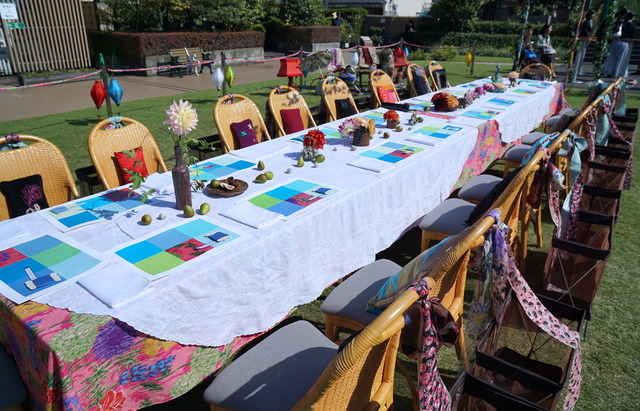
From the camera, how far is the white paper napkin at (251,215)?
228cm

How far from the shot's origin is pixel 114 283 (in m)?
1.78

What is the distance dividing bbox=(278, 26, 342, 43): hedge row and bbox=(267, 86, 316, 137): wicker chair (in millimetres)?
14591

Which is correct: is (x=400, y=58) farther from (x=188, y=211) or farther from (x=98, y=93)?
(x=188, y=211)

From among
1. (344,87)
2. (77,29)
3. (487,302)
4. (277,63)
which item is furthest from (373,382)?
(277,63)

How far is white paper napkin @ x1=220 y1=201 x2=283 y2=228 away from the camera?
2283 millimetres

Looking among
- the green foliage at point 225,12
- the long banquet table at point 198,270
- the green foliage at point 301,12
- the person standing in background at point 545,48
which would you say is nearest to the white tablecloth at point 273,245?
the long banquet table at point 198,270

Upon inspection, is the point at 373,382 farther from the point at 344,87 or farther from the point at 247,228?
the point at 344,87

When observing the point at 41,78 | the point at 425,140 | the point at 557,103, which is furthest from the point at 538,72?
the point at 41,78

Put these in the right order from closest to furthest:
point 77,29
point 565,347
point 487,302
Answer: point 487,302, point 565,347, point 77,29

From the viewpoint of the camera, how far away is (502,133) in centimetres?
468

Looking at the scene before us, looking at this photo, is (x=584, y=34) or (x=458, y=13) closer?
(x=584, y=34)

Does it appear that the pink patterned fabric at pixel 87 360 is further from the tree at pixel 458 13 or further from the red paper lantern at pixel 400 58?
the tree at pixel 458 13

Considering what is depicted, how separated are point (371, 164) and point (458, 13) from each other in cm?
2554

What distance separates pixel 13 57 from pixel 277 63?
8.09m
